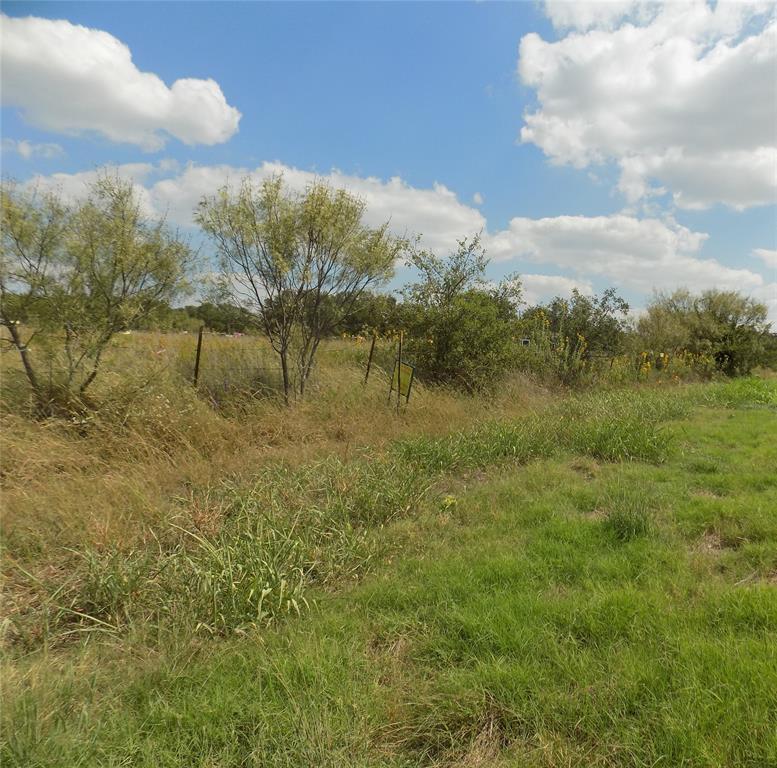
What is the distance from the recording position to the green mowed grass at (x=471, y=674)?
1704 mm

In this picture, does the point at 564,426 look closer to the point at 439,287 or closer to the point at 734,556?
the point at 734,556

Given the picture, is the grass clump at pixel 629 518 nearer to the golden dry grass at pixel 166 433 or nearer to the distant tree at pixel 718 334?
the golden dry grass at pixel 166 433

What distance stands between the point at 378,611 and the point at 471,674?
70 centimetres

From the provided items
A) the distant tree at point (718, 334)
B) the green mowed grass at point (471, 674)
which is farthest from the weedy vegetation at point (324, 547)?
the distant tree at point (718, 334)

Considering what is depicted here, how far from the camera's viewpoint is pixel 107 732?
1.73 m

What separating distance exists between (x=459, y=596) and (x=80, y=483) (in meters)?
3.60

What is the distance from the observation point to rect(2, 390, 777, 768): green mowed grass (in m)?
1.70

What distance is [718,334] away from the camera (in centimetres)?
1917

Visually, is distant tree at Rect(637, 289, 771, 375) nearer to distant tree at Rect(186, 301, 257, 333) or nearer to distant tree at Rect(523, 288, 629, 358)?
distant tree at Rect(523, 288, 629, 358)

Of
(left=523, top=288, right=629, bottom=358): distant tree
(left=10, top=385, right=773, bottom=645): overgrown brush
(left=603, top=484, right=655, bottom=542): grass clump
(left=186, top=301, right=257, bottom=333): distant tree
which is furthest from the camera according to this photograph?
(left=523, top=288, right=629, bottom=358): distant tree

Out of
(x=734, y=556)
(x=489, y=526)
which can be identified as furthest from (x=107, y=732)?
(x=734, y=556)

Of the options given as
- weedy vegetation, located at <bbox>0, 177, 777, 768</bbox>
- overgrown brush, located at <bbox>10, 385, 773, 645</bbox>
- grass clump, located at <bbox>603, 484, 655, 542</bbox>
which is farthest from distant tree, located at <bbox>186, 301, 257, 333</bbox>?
grass clump, located at <bbox>603, 484, 655, 542</bbox>

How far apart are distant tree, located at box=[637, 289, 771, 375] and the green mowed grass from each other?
17706 mm

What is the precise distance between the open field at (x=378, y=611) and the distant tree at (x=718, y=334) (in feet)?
53.7
